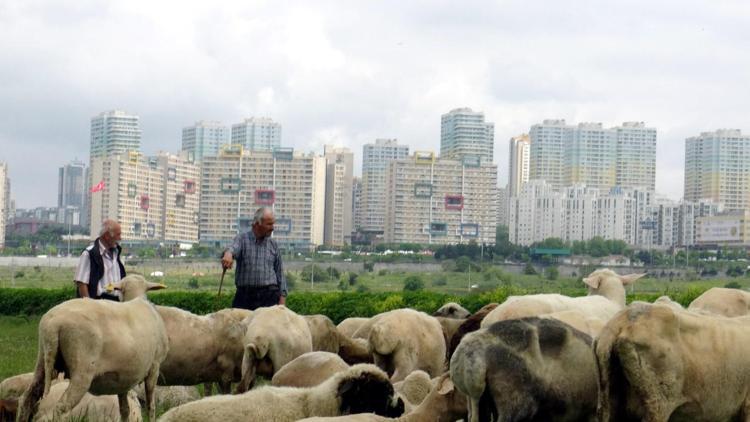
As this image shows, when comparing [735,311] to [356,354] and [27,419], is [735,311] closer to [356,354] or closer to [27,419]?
[356,354]

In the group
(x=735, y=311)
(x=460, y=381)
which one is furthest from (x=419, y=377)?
(x=735, y=311)

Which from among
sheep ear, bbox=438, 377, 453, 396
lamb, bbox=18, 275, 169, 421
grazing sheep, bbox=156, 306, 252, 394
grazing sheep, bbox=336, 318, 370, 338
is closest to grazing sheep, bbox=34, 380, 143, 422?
lamb, bbox=18, 275, 169, 421

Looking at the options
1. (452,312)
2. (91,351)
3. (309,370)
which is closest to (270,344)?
(309,370)

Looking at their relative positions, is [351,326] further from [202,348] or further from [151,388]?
[151,388]

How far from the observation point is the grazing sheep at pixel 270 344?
12188 mm

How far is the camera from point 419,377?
10094 mm

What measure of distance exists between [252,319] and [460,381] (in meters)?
5.11

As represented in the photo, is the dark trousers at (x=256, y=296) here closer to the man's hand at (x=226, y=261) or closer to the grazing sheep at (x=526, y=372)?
the man's hand at (x=226, y=261)

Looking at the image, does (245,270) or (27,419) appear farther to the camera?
(245,270)

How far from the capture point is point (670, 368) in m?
7.48

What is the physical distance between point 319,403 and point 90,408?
108 inches

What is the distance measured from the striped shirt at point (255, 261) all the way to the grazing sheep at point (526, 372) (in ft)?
21.7

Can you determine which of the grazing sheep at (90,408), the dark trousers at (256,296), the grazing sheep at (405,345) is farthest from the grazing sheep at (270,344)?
the dark trousers at (256,296)

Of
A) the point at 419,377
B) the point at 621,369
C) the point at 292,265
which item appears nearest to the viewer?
the point at 621,369
